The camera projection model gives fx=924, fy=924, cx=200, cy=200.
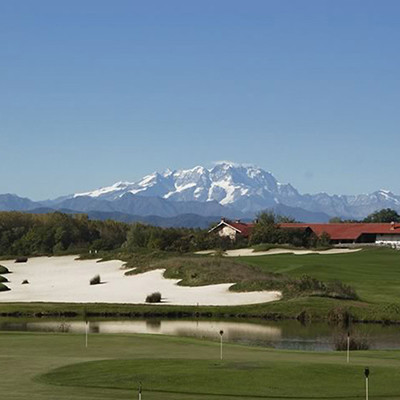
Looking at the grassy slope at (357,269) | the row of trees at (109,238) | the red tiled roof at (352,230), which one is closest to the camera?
the grassy slope at (357,269)

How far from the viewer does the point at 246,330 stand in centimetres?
3928

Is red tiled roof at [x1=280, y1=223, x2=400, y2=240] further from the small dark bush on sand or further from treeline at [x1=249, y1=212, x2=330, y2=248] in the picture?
the small dark bush on sand

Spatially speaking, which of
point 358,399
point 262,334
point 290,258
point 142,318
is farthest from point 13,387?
point 290,258

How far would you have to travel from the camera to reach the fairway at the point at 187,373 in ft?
60.4

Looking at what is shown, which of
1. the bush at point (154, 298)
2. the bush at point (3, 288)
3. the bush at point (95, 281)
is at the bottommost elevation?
the bush at point (154, 298)

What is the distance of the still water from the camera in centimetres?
3439

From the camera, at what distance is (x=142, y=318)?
45531 millimetres

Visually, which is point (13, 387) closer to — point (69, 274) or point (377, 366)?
point (377, 366)

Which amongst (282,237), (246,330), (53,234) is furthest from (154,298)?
(53,234)

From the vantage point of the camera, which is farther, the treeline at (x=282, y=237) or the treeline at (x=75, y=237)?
the treeline at (x=282, y=237)

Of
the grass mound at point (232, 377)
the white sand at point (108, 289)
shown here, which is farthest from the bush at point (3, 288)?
the grass mound at point (232, 377)

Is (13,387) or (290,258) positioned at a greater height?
(290,258)

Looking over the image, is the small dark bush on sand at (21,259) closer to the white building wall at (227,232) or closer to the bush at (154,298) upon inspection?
the white building wall at (227,232)

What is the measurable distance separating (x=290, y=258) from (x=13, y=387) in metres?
63.3
